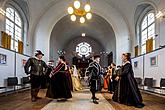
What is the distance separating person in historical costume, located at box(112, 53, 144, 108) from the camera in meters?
7.36

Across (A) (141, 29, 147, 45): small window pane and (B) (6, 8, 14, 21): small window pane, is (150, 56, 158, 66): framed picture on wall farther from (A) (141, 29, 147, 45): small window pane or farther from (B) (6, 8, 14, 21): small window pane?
(B) (6, 8, 14, 21): small window pane

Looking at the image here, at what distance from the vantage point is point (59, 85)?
8.32m

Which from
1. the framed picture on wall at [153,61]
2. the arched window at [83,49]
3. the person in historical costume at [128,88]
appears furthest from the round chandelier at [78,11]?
the arched window at [83,49]

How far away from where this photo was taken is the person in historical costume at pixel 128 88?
736 centimetres

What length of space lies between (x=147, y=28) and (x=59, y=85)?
9784 millimetres

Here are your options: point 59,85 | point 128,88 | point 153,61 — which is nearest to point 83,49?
point 153,61

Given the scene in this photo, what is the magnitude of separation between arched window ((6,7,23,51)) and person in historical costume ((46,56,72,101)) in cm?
797

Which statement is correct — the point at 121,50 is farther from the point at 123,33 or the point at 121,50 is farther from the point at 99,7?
the point at 99,7

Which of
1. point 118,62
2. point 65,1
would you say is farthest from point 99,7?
point 118,62

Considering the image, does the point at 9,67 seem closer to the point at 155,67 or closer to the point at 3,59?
the point at 3,59

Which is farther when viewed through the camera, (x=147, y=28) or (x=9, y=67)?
(x=147, y=28)

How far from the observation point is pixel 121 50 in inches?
713

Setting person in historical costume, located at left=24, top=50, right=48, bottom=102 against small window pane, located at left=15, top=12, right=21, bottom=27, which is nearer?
person in historical costume, located at left=24, top=50, right=48, bottom=102

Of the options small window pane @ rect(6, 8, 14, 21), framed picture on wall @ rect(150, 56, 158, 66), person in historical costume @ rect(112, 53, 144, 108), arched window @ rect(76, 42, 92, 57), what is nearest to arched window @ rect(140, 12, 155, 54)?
framed picture on wall @ rect(150, 56, 158, 66)
